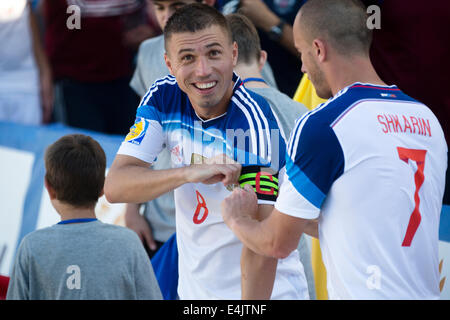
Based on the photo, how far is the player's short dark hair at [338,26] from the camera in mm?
2510

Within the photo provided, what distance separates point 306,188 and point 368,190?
0.21 m

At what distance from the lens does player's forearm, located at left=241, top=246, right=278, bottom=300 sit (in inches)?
101

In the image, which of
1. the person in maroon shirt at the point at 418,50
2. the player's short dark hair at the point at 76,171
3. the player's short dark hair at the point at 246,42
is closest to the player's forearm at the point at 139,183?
the player's short dark hair at the point at 76,171

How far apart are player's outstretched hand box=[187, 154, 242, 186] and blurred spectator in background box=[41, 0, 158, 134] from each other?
3.33 m

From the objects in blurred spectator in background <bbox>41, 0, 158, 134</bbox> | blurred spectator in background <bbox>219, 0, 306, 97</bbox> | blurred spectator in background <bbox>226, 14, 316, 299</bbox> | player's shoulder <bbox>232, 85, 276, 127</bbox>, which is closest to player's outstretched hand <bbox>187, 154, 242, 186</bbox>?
player's shoulder <bbox>232, 85, 276, 127</bbox>

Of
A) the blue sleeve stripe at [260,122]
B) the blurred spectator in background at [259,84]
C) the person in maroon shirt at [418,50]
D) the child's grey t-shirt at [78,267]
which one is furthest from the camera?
the person in maroon shirt at [418,50]

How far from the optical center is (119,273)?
111 inches

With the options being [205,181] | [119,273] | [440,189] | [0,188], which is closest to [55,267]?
[119,273]

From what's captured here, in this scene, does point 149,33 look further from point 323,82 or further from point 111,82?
point 323,82

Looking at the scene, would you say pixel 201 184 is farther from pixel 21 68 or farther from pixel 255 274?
pixel 21 68

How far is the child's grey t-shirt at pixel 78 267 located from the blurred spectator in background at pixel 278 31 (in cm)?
230

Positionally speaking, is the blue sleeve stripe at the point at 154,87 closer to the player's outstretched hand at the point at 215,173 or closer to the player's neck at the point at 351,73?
the player's outstretched hand at the point at 215,173

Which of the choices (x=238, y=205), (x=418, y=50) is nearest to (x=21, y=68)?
(x=418, y=50)

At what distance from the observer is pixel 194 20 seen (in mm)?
2863
